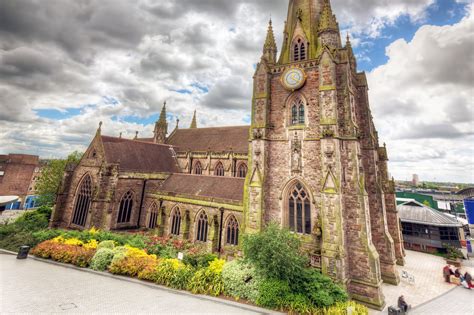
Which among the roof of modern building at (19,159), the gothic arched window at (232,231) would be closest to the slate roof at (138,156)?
the gothic arched window at (232,231)

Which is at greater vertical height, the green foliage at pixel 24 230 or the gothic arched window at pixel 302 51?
the gothic arched window at pixel 302 51

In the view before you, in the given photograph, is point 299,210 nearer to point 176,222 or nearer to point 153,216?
point 176,222

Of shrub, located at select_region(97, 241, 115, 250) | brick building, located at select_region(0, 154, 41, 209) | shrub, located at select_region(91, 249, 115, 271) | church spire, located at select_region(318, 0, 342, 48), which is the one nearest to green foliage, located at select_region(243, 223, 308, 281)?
shrub, located at select_region(91, 249, 115, 271)

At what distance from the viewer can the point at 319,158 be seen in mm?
14945

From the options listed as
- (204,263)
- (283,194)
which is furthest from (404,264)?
(204,263)

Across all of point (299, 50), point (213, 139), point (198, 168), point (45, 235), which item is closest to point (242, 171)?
point (198, 168)

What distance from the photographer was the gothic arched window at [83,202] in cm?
2336

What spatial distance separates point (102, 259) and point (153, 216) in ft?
32.9

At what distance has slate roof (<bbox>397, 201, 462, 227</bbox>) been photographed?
2420 cm

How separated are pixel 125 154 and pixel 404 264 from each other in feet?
105

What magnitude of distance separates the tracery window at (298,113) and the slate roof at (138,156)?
62.3 feet

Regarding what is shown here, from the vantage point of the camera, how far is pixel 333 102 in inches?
574

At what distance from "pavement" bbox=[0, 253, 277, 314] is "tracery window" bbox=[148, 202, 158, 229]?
10.4 m

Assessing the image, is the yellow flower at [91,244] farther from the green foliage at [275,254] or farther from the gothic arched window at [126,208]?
the green foliage at [275,254]
